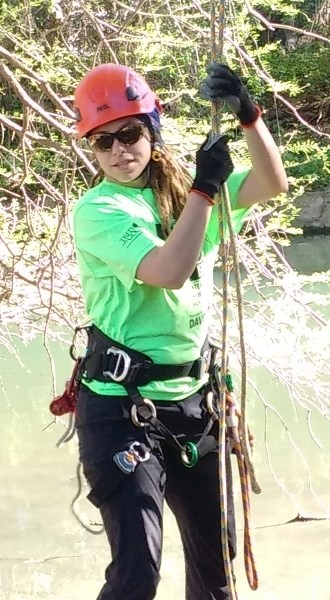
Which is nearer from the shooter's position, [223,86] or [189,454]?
[223,86]

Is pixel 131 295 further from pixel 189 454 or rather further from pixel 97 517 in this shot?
pixel 97 517

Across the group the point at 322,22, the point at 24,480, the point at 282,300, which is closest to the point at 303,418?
the point at 24,480

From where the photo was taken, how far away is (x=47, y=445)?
205 inches

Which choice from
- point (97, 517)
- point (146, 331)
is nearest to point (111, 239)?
point (146, 331)

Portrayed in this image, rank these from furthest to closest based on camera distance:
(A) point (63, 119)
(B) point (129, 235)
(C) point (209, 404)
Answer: (A) point (63, 119) < (C) point (209, 404) < (B) point (129, 235)

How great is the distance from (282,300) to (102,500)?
161cm

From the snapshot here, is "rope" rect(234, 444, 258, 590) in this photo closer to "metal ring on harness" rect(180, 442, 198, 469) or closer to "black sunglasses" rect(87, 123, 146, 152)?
"metal ring on harness" rect(180, 442, 198, 469)

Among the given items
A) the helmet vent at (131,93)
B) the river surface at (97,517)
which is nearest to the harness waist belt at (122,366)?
the helmet vent at (131,93)

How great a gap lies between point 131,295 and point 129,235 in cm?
13

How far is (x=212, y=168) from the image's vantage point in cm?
169

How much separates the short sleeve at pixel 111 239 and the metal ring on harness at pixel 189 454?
1.27 feet

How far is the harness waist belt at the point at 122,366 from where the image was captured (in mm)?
1851

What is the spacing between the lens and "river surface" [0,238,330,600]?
3.36 metres

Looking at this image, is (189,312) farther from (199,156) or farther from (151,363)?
(199,156)
